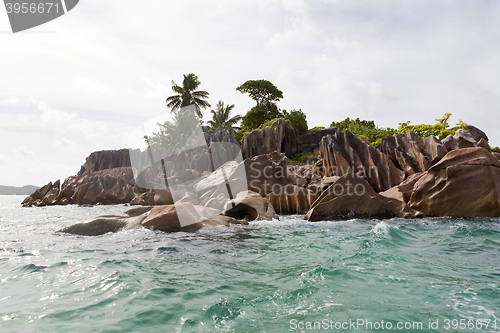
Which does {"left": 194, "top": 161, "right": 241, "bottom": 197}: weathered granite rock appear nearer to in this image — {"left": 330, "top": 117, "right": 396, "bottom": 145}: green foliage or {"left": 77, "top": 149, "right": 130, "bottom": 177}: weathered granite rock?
{"left": 330, "top": 117, "right": 396, "bottom": 145}: green foliage

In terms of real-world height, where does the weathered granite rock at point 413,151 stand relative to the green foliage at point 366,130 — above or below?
below

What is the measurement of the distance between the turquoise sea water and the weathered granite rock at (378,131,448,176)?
29.7 ft

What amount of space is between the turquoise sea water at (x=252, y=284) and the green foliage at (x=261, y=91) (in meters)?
37.4

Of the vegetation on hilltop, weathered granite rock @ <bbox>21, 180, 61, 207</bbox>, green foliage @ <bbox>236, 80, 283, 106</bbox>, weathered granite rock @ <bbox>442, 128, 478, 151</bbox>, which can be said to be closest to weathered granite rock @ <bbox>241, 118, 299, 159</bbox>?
the vegetation on hilltop

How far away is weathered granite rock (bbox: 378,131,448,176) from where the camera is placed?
16.9 metres

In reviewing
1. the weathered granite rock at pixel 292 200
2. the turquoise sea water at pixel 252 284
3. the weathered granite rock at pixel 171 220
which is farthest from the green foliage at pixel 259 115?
the turquoise sea water at pixel 252 284

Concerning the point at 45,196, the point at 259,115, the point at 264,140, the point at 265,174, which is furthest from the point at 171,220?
the point at 45,196

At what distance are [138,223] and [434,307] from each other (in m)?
9.22

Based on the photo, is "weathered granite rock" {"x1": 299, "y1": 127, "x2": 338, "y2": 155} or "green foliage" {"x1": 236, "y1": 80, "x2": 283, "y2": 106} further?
"green foliage" {"x1": 236, "y1": 80, "x2": 283, "y2": 106}

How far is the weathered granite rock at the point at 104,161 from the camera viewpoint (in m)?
56.8

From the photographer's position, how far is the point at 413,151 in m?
18.0

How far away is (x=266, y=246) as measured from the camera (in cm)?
786

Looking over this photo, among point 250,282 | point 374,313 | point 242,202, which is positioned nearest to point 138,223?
point 242,202

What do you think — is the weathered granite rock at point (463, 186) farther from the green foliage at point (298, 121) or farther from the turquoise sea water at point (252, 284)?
the green foliage at point (298, 121)
